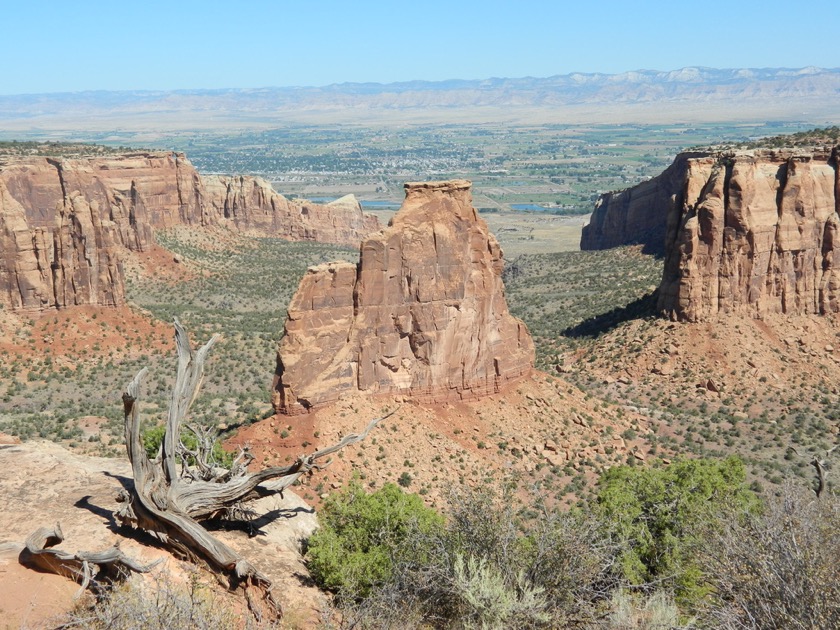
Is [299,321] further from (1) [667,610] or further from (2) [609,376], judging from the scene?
(2) [609,376]

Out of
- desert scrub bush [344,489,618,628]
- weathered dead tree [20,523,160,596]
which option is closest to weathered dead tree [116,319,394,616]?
weathered dead tree [20,523,160,596]

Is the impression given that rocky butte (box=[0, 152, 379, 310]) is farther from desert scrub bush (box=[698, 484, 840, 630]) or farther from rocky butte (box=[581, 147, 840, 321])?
desert scrub bush (box=[698, 484, 840, 630])

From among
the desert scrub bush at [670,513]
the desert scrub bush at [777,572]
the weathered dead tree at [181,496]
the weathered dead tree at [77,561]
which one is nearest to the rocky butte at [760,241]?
the desert scrub bush at [670,513]

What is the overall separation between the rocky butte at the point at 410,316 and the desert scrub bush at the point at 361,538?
25.2 feet

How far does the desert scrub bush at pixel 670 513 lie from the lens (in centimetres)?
2425

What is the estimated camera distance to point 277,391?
3256 centimetres

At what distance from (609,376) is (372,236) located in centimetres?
2216

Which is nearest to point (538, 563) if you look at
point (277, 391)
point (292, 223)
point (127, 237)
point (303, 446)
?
point (303, 446)

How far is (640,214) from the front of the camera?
92.5 metres

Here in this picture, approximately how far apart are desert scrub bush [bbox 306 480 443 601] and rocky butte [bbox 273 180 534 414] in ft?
25.2

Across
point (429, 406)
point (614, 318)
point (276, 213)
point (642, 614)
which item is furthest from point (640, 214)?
point (642, 614)

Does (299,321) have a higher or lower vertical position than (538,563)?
higher

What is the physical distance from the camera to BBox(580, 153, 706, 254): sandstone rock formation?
84.8 m

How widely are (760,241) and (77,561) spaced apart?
43.0 meters
